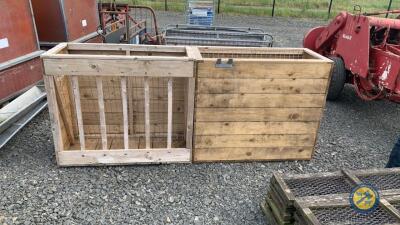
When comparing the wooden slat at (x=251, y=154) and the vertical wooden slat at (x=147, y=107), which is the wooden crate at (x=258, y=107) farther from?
the vertical wooden slat at (x=147, y=107)

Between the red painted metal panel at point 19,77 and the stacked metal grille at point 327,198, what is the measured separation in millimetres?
3575

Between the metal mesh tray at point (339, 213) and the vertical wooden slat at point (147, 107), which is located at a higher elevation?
the vertical wooden slat at point (147, 107)

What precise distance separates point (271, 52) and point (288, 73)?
715 mm

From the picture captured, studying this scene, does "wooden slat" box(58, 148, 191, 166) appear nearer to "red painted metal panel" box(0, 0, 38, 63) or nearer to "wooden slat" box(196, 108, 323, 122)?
"wooden slat" box(196, 108, 323, 122)

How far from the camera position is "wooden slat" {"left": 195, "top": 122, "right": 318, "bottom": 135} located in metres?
3.45

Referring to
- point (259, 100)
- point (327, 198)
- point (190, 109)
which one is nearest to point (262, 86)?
point (259, 100)

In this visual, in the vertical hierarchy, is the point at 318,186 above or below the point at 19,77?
below

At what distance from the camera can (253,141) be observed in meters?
3.60

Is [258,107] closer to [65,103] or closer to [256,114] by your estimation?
[256,114]

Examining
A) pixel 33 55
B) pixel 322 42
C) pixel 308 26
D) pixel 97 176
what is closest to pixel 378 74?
pixel 322 42

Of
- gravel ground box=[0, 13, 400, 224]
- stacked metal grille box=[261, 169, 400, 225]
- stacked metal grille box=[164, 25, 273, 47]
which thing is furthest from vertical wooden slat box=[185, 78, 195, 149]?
stacked metal grille box=[164, 25, 273, 47]

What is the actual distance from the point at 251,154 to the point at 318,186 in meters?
1.10

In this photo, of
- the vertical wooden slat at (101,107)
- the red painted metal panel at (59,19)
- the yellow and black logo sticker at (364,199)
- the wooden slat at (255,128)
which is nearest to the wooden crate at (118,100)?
the vertical wooden slat at (101,107)

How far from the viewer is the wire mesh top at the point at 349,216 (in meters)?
2.19
